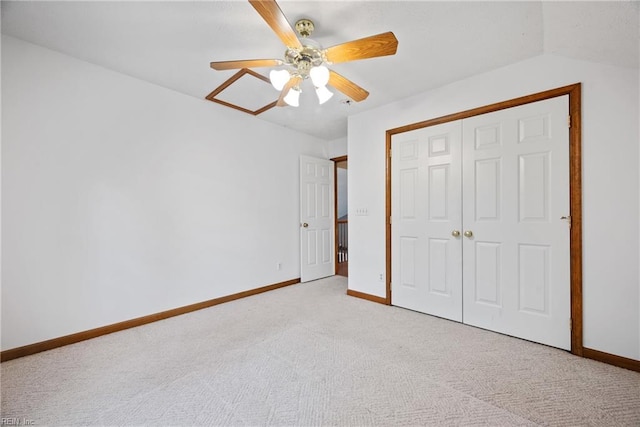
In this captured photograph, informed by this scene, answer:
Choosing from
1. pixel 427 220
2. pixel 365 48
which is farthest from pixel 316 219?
pixel 365 48

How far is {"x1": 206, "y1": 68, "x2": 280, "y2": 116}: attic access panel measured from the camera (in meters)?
2.52

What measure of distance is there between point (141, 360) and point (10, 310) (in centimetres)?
104

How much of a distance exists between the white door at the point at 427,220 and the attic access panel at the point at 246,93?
1568 millimetres

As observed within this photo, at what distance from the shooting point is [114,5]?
1.65 metres

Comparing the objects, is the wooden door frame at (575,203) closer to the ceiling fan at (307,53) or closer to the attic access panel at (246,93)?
the ceiling fan at (307,53)

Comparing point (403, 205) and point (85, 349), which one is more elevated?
point (403, 205)

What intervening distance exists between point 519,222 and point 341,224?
15.9 ft

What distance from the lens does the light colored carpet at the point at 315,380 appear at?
56.2 inches

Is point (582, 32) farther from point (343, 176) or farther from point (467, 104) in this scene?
point (343, 176)

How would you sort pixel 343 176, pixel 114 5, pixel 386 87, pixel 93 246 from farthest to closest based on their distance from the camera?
pixel 343 176
pixel 386 87
pixel 93 246
pixel 114 5

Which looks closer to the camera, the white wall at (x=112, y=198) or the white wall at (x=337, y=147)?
the white wall at (x=112, y=198)

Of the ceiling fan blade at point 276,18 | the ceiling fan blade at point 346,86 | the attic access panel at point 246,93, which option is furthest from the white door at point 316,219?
the ceiling fan blade at point 276,18

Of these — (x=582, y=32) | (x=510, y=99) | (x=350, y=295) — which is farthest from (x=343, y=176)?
(x=582, y=32)

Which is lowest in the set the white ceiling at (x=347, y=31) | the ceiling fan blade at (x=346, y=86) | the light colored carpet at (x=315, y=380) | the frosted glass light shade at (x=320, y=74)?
the light colored carpet at (x=315, y=380)
